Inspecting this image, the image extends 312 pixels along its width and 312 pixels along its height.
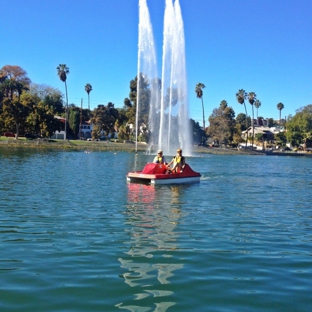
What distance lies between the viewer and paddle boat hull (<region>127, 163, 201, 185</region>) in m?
25.2

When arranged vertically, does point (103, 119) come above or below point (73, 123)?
above

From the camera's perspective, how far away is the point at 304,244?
11734 millimetres

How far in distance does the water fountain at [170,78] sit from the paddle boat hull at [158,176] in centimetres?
2791

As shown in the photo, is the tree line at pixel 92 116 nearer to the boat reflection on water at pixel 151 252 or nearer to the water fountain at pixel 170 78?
the water fountain at pixel 170 78

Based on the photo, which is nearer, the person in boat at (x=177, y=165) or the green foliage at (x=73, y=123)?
the person in boat at (x=177, y=165)

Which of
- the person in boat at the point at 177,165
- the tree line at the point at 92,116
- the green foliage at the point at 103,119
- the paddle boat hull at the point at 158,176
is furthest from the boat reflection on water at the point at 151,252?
the green foliage at the point at 103,119

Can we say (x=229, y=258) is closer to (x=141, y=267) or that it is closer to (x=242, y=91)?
(x=141, y=267)

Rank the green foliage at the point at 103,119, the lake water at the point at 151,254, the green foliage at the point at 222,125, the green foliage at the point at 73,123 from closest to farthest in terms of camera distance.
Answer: the lake water at the point at 151,254 < the green foliage at the point at 103,119 < the green foliage at the point at 222,125 < the green foliage at the point at 73,123

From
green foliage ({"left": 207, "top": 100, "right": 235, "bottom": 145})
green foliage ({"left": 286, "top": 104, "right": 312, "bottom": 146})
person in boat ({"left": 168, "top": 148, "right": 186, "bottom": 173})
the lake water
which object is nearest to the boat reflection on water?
the lake water

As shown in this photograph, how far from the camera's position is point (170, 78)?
5419 cm

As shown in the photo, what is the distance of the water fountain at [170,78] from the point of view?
168 feet

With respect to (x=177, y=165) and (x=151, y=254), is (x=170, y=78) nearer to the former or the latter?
(x=177, y=165)

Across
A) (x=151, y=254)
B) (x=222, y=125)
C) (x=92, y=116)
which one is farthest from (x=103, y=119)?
(x=151, y=254)

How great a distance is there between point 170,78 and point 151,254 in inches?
1793
